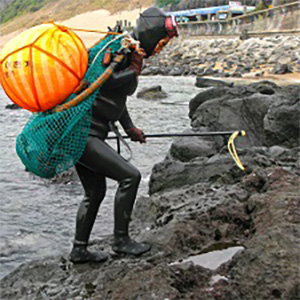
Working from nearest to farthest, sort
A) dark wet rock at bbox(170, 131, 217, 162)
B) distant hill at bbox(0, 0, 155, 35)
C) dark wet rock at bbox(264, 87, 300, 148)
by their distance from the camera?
dark wet rock at bbox(264, 87, 300, 148), dark wet rock at bbox(170, 131, 217, 162), distant hill at bbox(0, 0, 155, 35)

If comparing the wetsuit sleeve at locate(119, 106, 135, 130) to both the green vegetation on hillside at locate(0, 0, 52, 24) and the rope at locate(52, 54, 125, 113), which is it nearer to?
the rope at locate(52, 54, 125, 113)

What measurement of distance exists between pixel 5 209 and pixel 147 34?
4.03 meters

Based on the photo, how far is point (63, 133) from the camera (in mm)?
3676

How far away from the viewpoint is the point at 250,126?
9742 millimetres

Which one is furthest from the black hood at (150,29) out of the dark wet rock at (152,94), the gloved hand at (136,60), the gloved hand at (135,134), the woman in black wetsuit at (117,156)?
the dark wet rock at (152,94)

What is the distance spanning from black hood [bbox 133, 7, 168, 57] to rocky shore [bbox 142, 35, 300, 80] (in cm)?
2168

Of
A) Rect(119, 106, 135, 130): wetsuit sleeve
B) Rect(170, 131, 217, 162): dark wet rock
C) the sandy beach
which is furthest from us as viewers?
the sandy beach

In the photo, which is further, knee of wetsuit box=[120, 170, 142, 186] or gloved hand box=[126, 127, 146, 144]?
gloved hand box=[126, 127, 146, 144]

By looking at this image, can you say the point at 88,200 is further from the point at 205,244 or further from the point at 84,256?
the point at 205,244

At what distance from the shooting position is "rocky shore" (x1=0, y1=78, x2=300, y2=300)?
10.0 ft

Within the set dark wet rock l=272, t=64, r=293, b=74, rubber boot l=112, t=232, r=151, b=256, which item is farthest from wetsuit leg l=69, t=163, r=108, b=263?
dark wet rock l=272, t=64, r=293, b=74

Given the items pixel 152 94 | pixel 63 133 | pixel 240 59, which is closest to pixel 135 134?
pixel 63 133

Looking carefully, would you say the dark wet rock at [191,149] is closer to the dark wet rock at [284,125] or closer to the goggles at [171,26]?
the dark wet rock at [284,125]

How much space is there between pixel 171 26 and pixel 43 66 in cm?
120
